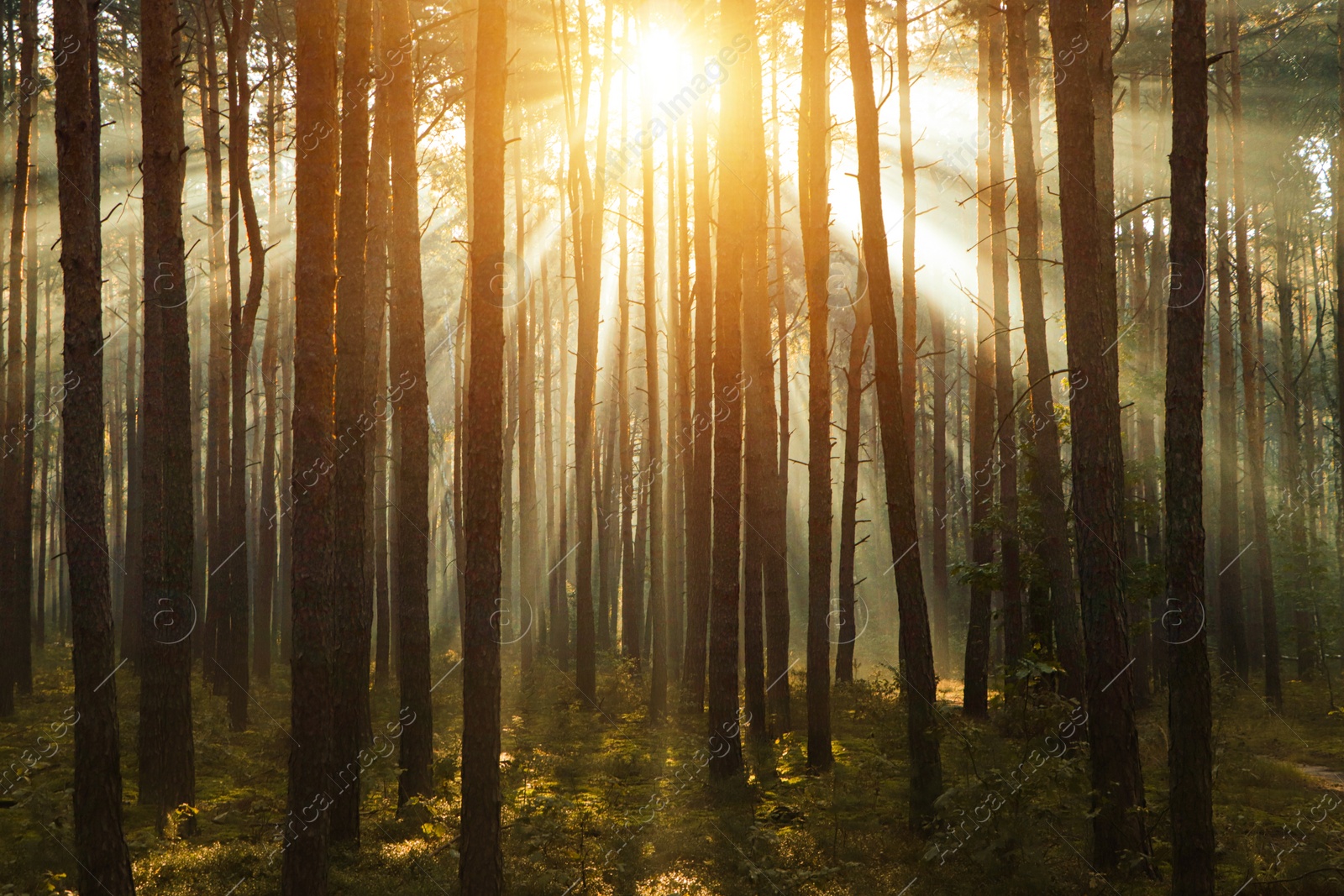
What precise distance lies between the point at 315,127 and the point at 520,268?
1657cm

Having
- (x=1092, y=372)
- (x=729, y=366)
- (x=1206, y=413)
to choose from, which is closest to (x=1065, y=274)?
(x=1092, y=372)

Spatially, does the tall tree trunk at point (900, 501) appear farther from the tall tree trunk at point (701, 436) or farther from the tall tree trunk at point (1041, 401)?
the tall tree trunk at point (701, 436)

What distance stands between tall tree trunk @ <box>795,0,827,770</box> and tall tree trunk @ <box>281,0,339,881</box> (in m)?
5.75

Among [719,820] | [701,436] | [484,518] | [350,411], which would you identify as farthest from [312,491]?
[701,436]

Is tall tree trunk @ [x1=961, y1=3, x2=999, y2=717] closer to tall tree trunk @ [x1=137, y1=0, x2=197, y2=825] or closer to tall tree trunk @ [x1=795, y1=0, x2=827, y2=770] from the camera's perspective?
tall tree trunk @ [x1=795, y1=0, x2=827, y2=770]

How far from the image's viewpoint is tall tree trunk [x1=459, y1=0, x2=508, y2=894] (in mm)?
6348

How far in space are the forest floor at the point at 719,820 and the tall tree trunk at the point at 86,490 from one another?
0.39 m

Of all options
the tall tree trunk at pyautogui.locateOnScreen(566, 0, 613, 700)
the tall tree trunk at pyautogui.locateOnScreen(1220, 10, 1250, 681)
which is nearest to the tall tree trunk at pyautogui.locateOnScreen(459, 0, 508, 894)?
the tall tree trunk at pyautogui.locateOnScreen(566, 0, 613, 700)

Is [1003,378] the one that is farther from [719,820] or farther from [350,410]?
[350,410]

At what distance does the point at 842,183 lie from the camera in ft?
65.1

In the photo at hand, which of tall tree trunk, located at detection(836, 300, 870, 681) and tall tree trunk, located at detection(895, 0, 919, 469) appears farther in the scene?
tall tree trunk, located at detection(895, 0, 919, 469)

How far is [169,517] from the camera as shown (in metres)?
8.77

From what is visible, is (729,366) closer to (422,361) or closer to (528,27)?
(422,361)

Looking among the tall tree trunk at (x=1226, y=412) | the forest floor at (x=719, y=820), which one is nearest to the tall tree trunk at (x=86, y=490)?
the forest floor at (x=719, y=820)
